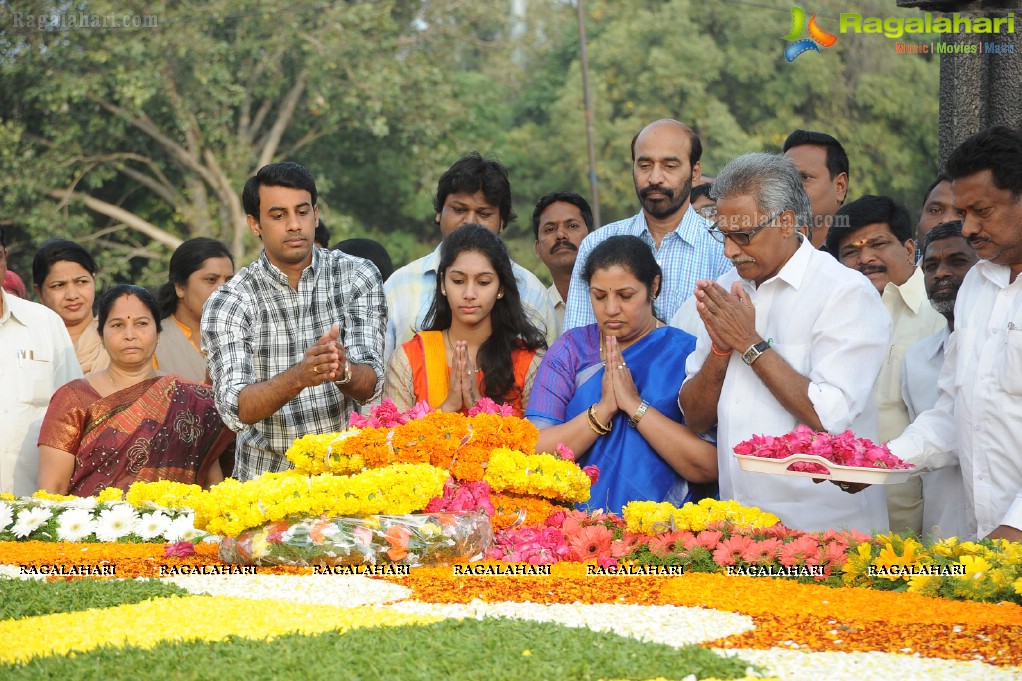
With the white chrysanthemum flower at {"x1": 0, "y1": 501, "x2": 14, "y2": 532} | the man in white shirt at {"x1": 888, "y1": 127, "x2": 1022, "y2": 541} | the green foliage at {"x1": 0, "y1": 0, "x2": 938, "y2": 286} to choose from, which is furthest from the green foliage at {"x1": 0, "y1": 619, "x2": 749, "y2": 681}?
the green foliage at {"x1": 0, "y1": 0, "x2": 938, "y2": 286}

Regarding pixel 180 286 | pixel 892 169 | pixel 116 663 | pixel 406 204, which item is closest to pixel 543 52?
pixel 406 204

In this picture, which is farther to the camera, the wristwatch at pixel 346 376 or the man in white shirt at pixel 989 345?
the wristwatch at pixel 346 376

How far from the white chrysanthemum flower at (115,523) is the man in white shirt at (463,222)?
1606 millimetres

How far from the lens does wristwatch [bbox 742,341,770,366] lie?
4602 mm

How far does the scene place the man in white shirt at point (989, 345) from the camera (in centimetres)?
425

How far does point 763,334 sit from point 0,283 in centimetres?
426

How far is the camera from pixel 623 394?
514cm

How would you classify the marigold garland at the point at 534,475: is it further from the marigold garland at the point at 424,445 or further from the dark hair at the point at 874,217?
the dark hair at the point at 874,217

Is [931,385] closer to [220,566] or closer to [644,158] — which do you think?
[644,158]

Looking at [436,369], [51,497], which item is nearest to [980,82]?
[436,369]

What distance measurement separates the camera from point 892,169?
25.9m

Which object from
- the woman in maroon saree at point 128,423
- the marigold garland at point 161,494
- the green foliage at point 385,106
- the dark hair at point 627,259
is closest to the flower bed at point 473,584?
the marigold garland at point 161,494

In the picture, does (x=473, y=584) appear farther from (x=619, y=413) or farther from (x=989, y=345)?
(x=989, y=345)

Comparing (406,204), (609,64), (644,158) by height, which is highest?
(609,64)
